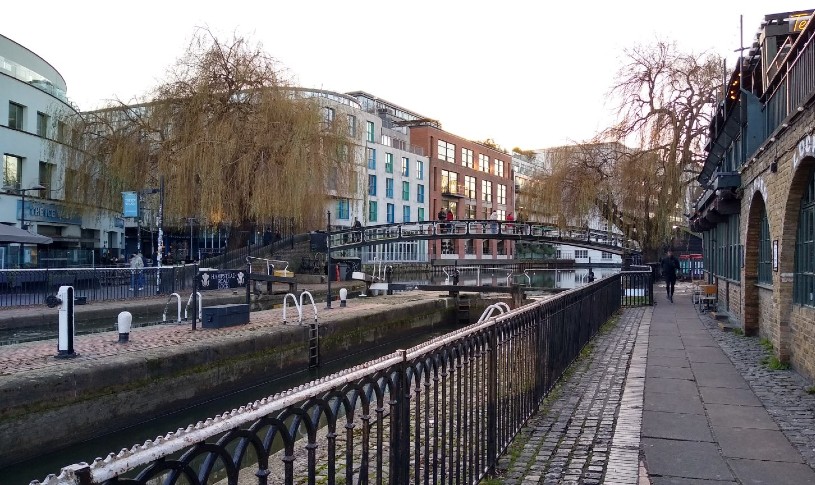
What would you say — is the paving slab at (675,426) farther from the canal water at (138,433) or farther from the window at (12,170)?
the window at (12,170)

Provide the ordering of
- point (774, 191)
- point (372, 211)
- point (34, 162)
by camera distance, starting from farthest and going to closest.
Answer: point (372, 211), point (34, 162), point (774, 191)

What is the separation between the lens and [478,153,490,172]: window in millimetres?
71419

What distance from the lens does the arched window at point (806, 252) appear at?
29.0 ft

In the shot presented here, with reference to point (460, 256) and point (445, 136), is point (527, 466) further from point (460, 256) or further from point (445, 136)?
point (445, 136)

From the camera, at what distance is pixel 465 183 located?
67.9 meters

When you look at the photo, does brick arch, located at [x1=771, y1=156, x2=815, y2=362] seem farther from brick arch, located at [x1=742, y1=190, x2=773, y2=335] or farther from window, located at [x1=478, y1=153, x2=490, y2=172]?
window, located at [x1=478, y1=153, x2=490, y2=172]

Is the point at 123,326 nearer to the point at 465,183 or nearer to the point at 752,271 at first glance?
the point at 752,271

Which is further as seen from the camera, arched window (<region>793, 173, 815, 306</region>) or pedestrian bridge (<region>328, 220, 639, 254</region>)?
pedestrian bridge (<region>328, 220, 639, 254</region>)

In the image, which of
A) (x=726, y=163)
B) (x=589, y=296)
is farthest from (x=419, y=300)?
(x=589, y=296)

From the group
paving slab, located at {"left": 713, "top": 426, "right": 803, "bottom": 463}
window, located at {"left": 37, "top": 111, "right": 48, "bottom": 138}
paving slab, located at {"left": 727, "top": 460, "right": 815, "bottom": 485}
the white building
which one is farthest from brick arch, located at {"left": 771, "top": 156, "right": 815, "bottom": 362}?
window, located at {"left": 37, "top": 111, "right": 48, "bottom": 138}

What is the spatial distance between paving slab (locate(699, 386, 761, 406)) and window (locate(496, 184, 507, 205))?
223 feet

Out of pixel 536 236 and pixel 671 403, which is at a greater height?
pixel 536 236

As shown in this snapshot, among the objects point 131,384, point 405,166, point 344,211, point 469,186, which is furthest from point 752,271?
point 469,186

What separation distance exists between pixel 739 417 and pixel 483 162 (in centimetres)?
6668
